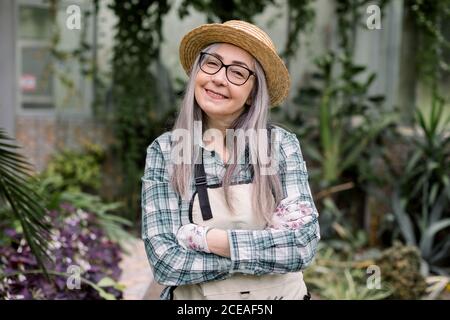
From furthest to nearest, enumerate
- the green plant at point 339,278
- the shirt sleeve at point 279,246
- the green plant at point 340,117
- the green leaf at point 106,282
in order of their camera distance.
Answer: the green plant at point 340,117, the green plant at point 339,278, the green leaf at point 106,282, the shirt sleeve at point 279,246

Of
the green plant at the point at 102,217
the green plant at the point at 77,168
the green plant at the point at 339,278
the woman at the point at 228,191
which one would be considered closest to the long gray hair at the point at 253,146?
the woman at the point at 228,191

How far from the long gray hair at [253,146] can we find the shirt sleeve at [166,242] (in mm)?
44

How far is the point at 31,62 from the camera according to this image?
6.34 meters

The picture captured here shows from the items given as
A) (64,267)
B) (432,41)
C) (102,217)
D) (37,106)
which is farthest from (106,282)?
(432,41)

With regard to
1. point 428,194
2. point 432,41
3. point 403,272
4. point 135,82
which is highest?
point 432,41

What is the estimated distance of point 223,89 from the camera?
1.82m

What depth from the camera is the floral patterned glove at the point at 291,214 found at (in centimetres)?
182

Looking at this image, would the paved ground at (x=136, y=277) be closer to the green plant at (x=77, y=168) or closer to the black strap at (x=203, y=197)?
the green plant at (x=77, y=168)

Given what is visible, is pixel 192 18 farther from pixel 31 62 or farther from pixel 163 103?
pixel 31 62

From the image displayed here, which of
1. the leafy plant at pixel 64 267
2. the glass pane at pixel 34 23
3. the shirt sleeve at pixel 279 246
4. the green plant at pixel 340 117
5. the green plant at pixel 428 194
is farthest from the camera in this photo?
the glass pane at pixel 34 23

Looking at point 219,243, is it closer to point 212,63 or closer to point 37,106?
point 212,63

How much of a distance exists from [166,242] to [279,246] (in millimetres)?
311

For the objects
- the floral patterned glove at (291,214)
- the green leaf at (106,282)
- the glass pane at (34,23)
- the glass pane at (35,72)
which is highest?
the glass pane at (34,23)

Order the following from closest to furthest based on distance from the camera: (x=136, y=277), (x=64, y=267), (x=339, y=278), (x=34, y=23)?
1. (x=64, y=267)
2. (x=136, y=277)
3. (x=339, y=278)
4. (x=34, y=23)
